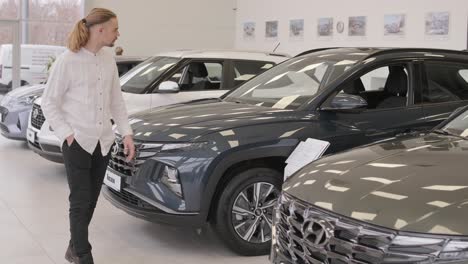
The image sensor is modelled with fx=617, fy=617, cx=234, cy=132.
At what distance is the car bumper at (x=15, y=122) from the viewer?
8.06 metres

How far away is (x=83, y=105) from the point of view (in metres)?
3.59

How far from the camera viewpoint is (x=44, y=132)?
660 cm

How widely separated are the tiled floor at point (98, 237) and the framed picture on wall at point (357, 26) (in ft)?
23.0

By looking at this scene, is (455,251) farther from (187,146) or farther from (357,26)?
(357,26)

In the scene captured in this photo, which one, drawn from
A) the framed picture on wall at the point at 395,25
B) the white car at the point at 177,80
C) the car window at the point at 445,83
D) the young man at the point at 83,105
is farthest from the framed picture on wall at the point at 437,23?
the young man at the point at 83,105

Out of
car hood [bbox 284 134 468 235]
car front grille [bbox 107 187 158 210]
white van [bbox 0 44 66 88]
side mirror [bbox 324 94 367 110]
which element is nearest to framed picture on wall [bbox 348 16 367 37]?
white van [bbox 0 44 66 88]

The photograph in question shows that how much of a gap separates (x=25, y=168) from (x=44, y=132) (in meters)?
0.98

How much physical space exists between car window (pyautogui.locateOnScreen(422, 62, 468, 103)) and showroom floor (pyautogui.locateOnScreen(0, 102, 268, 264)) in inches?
71.4

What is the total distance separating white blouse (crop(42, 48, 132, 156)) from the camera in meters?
3.54

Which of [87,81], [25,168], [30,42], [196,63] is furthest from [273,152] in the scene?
[30,42]

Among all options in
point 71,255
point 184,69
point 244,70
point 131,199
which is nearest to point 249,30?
point 244,70

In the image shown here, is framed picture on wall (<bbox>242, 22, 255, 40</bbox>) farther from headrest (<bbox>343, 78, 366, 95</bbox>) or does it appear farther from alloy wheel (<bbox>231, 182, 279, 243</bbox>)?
alloy wheel (<bbox>231, 182, 279, 243</bbox>)

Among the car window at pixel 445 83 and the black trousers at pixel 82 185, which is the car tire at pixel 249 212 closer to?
the black trousers at pixel 82 185

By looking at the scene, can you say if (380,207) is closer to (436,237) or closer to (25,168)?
(436,237)
